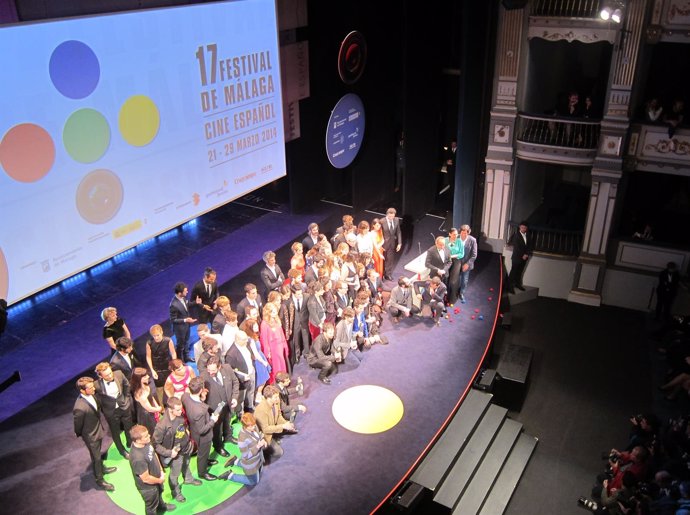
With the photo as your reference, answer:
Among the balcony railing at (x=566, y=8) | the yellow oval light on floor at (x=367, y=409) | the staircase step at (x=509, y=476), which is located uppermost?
the balcony railing at (x=566, y=8)

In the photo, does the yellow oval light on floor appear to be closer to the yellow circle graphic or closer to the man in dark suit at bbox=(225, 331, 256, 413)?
the man in dark suit at bbox=(225, 331, 256, 413)

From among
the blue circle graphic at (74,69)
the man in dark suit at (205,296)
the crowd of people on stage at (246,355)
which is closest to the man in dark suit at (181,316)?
the crowd of people on stage at (246,355)

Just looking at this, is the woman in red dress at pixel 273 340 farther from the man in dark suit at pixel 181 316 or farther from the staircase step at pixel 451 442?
the staircase step at pixel 451 442

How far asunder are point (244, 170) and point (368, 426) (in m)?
4.56

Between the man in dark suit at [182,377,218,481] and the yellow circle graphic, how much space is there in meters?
3.29

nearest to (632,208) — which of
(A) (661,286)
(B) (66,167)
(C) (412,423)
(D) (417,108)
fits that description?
(A) (661,286)

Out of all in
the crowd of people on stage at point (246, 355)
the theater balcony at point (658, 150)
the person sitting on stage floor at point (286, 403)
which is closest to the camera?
the crowd of people on stage at point (246, 355)

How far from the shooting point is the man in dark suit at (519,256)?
1137cm

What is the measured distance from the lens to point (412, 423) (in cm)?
793

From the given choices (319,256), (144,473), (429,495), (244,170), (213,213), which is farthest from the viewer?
(213,213)

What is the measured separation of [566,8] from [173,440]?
9085 mm

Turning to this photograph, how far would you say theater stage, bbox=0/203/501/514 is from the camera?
22.6 ft

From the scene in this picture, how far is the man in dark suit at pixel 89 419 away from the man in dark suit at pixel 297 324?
2.69 metres

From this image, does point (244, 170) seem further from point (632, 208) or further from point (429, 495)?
point (632, 208)
